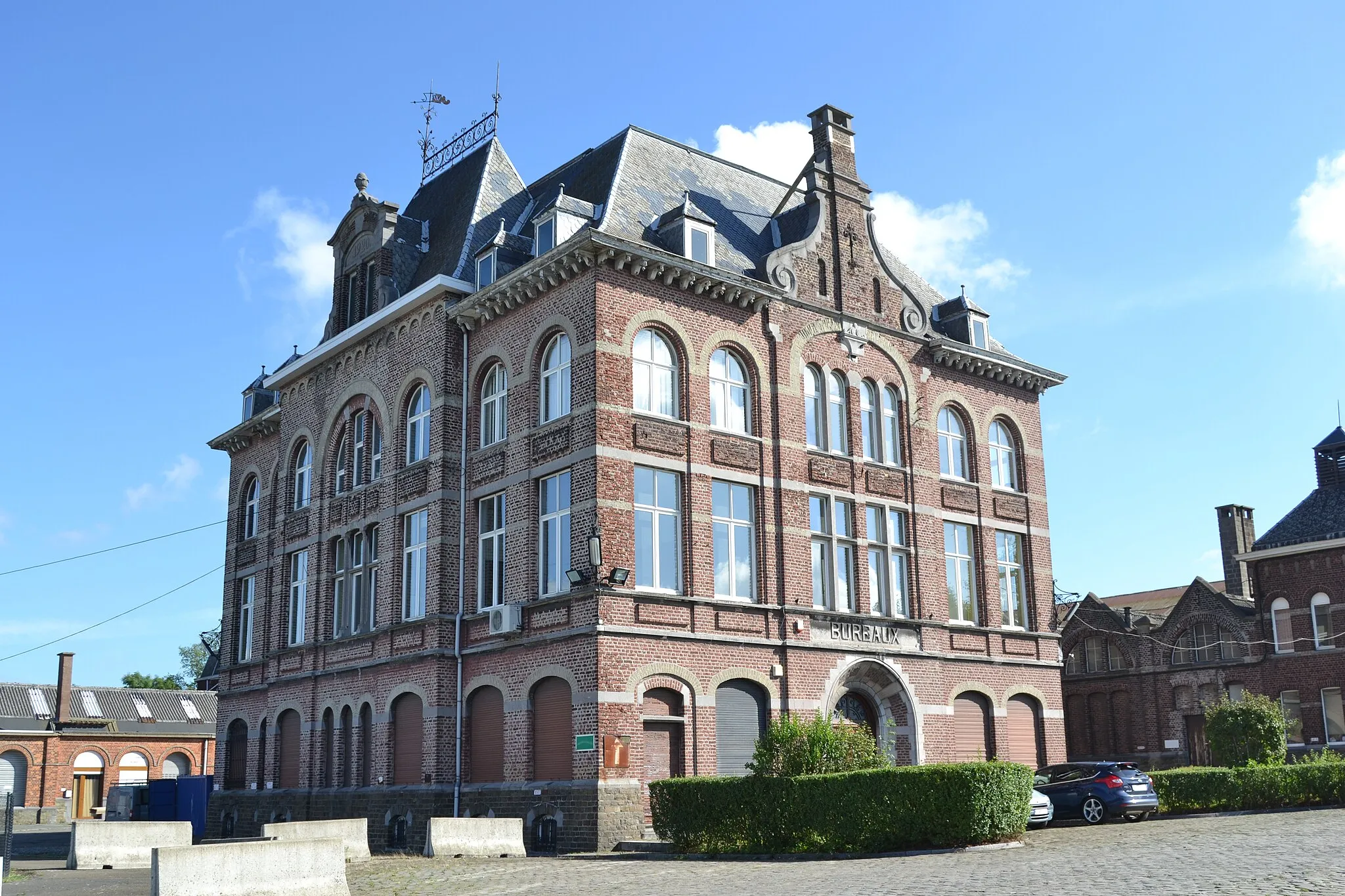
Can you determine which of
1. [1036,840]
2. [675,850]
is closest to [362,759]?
[675,850]

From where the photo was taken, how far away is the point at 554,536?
83.5ft

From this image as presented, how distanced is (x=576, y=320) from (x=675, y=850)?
10.5 m

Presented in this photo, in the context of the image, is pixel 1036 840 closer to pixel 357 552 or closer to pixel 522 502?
pixel 522 502

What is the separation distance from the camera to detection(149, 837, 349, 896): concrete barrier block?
45.8 ft

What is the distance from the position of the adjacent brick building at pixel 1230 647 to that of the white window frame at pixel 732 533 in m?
24.8

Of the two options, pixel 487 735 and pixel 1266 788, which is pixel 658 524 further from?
pixel 1266 788

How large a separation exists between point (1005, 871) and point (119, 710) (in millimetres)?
62514

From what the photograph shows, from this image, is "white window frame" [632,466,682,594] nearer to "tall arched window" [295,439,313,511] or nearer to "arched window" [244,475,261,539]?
"tall arched window" [295,439,313,511]

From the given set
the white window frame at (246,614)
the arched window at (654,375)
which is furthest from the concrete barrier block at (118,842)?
the white window frame at (246,614)

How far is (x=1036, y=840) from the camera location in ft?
66.5

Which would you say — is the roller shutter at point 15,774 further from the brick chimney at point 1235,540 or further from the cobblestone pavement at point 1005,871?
the brick chimney at point 1235,540

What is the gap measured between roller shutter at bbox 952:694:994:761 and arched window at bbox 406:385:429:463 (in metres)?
13.6

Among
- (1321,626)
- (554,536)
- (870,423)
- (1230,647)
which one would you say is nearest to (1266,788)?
(870,423)

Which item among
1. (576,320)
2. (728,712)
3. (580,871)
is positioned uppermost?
(576,320)
